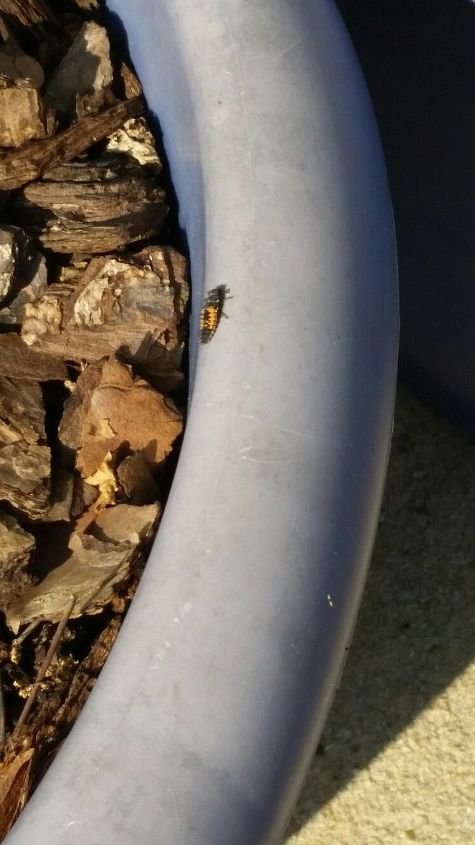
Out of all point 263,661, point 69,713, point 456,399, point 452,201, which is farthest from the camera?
point 456,399

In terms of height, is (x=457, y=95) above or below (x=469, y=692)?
above

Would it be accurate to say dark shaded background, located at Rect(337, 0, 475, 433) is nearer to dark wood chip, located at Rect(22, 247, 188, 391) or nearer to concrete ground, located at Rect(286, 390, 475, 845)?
concrete ground, located at Rect(286, 390, 475, 845)

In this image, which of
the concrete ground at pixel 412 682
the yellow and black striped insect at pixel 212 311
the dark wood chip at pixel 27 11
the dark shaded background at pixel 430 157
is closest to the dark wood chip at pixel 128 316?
the yellow and black striped insect at pixel 212 311

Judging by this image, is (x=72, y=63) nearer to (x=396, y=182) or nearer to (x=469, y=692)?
(x=396, y=182)

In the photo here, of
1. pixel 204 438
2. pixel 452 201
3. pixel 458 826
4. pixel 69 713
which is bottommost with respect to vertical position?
pixel 458 826

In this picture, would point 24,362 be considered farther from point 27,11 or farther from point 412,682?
point 412,682

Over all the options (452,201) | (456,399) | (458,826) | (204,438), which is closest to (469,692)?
(458,826)
